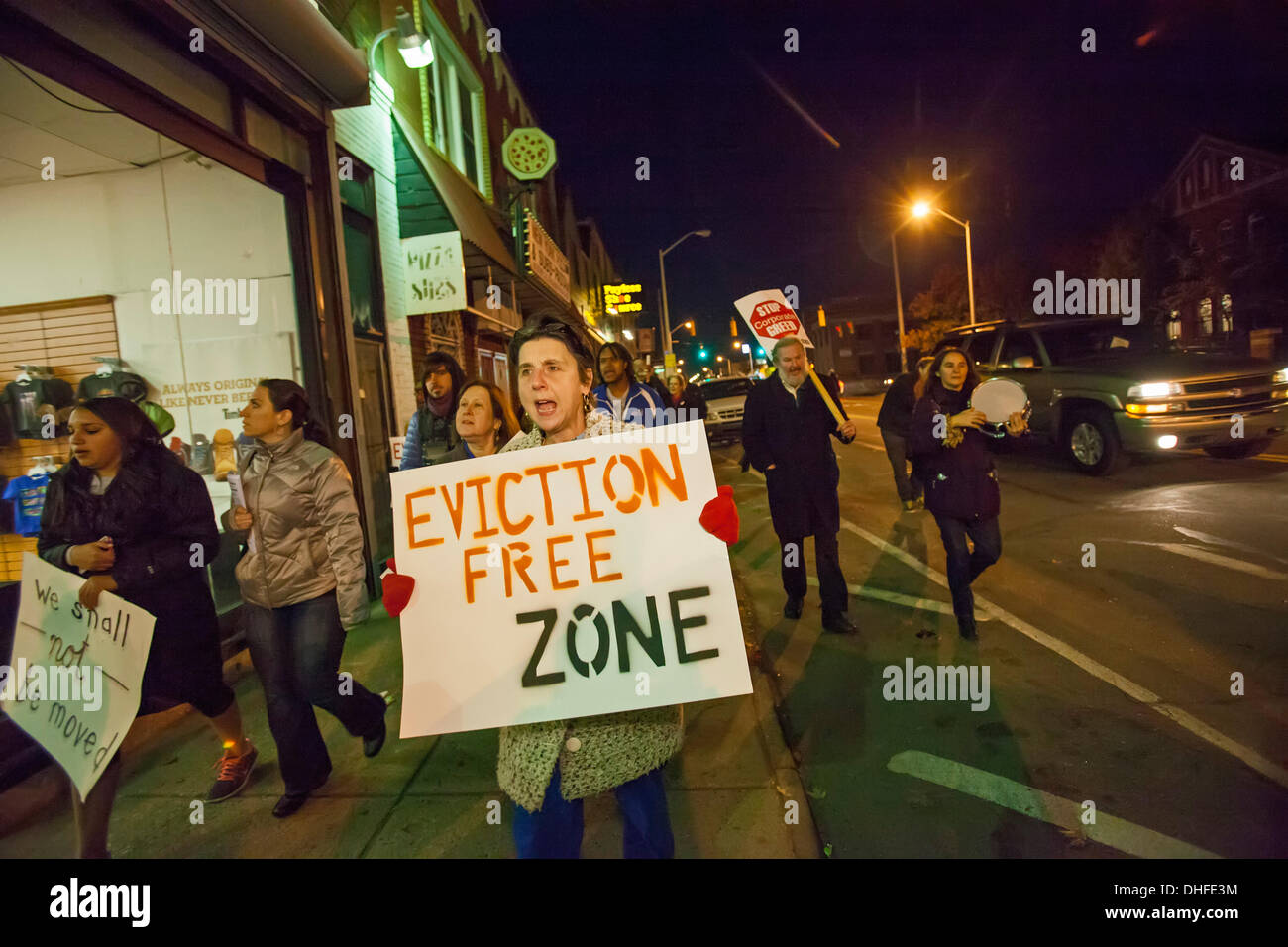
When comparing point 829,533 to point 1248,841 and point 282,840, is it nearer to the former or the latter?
point 1248,841

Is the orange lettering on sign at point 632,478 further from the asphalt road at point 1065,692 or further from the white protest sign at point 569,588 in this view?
the asphalt road at point 1065,692

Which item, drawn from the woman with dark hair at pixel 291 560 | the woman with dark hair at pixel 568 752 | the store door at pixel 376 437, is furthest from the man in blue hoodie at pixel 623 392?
the woman with dark hair at pixel 568 752

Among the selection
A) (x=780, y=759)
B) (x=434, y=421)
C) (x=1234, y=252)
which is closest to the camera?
(x=780, y=759)

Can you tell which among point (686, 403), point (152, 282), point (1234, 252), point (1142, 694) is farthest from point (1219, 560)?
point (1234, 252)

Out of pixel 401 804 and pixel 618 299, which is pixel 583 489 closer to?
pixel 401 804

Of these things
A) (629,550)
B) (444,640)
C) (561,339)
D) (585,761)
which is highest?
(561,339)

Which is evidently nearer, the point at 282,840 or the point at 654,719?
the point at 654,719

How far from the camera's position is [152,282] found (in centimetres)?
595

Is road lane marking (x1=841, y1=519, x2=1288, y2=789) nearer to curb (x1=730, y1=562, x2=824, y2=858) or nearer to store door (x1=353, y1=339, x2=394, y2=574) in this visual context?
curb (x1=730, y1=562, x2=824, y2=858)

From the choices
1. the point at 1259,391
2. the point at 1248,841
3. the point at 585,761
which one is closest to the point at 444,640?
the point at 585,761

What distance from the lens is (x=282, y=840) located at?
Answer: 310cm

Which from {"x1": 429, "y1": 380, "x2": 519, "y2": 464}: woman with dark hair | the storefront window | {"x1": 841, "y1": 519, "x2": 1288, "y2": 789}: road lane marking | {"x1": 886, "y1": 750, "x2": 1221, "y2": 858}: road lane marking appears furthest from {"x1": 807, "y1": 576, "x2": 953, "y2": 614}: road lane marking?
the storefront window

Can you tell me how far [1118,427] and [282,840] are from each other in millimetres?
9520

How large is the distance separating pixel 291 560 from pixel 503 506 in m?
1.60
